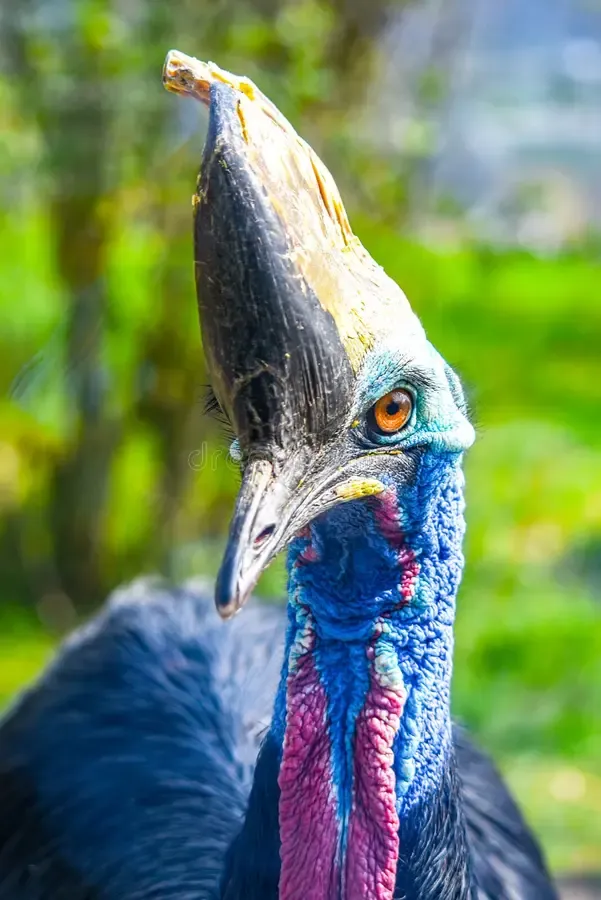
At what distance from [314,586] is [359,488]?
15 cm

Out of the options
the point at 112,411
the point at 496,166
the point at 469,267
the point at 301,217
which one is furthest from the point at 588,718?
the point at 301,217

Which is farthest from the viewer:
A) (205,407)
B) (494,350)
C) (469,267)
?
(494,350)

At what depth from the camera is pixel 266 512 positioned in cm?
110

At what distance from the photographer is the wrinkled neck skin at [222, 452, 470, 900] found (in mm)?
1310

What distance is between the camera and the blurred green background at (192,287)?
3031mm

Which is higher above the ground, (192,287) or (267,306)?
(192,287)

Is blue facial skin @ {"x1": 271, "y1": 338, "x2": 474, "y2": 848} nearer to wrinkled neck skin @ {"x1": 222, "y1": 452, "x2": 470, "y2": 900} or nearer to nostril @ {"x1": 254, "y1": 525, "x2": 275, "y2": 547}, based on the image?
wrinkled neck skin @ {"x1": 222, "y1": 452, "x2": 470, "y2": 900}

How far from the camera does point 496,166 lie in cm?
443

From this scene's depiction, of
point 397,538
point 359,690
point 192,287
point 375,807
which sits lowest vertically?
point 375,807

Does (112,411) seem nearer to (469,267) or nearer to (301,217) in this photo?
(469,267)

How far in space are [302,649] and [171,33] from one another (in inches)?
80.5

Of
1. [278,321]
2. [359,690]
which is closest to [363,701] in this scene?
[359,690]

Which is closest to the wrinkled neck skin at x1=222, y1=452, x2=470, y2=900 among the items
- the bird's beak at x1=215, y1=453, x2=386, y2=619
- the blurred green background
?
the bird's beak at x1=215, y1=453, x2=386, y2=619

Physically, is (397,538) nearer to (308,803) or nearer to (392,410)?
(392,410)
